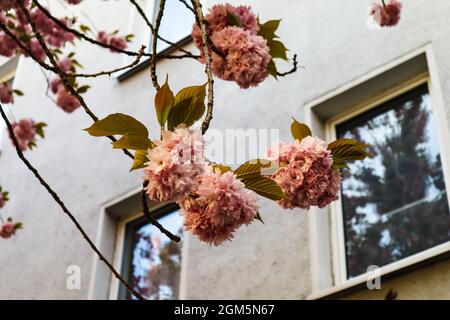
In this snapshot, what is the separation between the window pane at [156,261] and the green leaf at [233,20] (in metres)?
2.64

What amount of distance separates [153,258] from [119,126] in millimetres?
3511

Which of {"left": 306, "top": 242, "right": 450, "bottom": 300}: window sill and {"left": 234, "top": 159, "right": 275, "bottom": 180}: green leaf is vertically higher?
{"left": 306, "top": 242, "right": 450, "bottom": 300}: window sill

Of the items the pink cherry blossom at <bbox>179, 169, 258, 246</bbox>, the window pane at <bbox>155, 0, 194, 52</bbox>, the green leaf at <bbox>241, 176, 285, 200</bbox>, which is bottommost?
the pink cherry blossom at <bbox>179, 169, 258, 246</bbox>

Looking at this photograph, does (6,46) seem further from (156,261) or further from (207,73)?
(207,73)

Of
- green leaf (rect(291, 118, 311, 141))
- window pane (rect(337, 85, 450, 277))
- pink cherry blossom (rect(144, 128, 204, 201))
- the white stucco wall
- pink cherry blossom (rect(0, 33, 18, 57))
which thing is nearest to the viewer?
pink cherry blossom (rect(144, 128, 204, 201))

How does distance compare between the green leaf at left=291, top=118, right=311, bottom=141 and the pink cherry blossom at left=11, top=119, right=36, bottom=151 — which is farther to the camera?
the pink cherry blossom at left=11, top=119, right=36, bottom=151

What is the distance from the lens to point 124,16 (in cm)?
668

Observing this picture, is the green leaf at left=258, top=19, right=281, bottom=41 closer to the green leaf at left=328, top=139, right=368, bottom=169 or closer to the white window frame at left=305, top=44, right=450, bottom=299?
the green leaf at left=328, top=139, right=368, bottom=169

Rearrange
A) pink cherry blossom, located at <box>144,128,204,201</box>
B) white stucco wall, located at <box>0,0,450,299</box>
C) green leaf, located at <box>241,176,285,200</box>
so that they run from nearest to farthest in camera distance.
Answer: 1. pink cherry blossom, located at <box>144,128,204,201</box>
2. green leaf, located at <box>241,176,285,200</box>
3. white stucco wall, located at <box>0,0,450,299</box>

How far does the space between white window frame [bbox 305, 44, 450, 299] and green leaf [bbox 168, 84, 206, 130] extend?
2.04m

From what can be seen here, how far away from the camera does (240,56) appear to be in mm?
2107

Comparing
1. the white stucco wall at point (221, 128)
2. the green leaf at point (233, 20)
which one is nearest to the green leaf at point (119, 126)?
the green leaf at point (233, 20)

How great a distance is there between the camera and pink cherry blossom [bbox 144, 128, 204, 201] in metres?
1.41

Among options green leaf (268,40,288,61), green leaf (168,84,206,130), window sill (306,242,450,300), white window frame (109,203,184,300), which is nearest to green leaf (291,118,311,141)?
green leaf (168,84,206,130)
